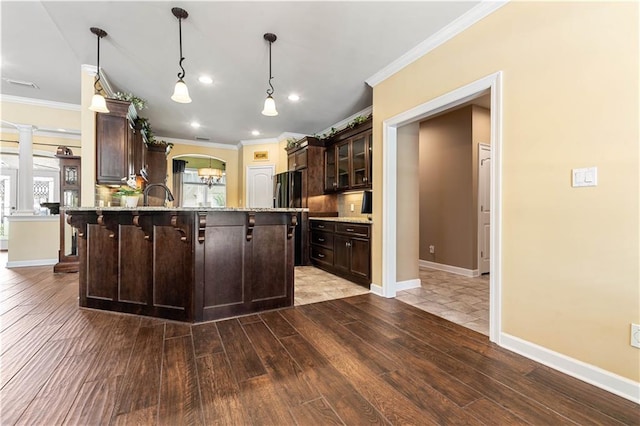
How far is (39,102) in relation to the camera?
16.0 ft

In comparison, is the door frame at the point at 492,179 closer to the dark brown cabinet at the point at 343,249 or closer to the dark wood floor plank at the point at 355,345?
the dark brown cabinet at the point at 343,249

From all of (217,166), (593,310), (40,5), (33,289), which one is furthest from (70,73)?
(593,310)

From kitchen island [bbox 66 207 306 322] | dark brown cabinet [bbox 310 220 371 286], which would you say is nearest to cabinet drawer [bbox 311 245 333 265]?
dark brown cabinet [bbox 310 220 371 286]

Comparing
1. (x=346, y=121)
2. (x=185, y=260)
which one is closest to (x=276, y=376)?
(x=185, y=260)

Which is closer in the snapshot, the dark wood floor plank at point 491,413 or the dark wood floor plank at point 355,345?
the dark wood floor plank at point 491,413

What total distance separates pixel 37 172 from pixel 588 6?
438 inches

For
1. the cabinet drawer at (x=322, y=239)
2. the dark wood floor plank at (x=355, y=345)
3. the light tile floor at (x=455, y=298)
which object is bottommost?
the light tile floor at (x=455, y=298)

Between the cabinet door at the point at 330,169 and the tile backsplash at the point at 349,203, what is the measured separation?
0.38 metres

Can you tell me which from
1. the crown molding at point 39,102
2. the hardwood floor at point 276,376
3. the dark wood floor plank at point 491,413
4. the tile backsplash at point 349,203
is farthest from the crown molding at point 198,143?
the dark wood floor plank at point 491,413

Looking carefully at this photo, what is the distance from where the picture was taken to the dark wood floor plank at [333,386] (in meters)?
1.42

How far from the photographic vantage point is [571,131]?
6.04 ft

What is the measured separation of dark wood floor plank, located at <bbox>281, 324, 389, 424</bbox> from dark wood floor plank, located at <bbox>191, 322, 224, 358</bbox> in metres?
0.52

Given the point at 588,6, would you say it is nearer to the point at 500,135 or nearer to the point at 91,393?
the point at 500,135

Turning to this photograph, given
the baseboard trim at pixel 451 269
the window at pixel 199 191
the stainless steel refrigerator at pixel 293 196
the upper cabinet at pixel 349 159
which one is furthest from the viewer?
the window at pixel 199 191
